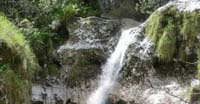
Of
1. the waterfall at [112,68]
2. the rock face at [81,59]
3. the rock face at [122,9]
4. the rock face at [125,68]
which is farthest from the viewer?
the rock face at [122,9]

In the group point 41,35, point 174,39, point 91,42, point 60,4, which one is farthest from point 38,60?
point 174,39

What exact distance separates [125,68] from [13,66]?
322 cm

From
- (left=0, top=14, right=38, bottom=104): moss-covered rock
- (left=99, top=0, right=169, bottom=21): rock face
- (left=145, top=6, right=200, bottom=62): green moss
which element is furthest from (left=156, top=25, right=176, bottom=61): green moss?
(left=99, top=0, right=169, bottom=21): rock face

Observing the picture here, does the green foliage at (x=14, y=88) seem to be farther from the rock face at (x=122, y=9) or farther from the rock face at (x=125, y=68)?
the rock face at (x=122, y=9)

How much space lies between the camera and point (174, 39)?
303 inches

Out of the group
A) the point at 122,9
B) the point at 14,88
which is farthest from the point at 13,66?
the point at 122,9

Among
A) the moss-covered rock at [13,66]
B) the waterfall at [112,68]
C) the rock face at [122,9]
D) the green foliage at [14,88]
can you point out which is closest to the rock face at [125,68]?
the waterfall at [112,68]

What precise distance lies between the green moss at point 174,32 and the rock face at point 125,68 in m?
0.02

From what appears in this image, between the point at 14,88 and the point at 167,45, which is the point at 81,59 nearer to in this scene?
the point at 167,45

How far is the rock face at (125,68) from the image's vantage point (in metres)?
7.44

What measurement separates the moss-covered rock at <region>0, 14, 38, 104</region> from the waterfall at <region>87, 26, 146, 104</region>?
2.52 metres

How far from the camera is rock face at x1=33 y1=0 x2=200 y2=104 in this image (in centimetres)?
744

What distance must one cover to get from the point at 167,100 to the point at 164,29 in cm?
153

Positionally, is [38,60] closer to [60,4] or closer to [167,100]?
[60,4]
